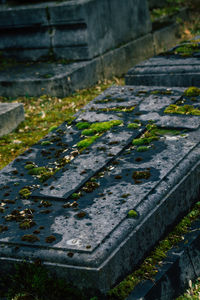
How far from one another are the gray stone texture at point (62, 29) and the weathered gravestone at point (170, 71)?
177 centimetres

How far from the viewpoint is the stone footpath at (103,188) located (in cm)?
246

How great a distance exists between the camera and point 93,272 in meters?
2.32

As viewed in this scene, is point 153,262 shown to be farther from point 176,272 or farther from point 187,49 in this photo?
point 187,49

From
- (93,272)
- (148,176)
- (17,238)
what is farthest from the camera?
(148,176)

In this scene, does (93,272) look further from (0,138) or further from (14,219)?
(0,138)

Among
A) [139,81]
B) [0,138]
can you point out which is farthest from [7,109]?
[139,81]

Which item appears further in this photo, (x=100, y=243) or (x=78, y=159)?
(x=78, y=159)

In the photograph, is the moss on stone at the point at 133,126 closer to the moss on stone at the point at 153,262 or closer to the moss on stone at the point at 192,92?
the moss on stone at the point at 192,92

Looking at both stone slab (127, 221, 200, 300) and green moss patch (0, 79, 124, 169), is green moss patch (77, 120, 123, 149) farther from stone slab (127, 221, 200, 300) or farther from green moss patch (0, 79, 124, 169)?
stone slab (127, 221, 200, 300)

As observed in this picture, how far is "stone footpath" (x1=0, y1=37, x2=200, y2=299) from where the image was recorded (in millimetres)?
2457

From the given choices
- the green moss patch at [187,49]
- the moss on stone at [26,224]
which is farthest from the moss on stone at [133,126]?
the green moss patch at [187,49]

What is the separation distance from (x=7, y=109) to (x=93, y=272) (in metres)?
3.12

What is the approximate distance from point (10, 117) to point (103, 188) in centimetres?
239

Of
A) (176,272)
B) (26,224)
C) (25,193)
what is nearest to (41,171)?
(25,193)
